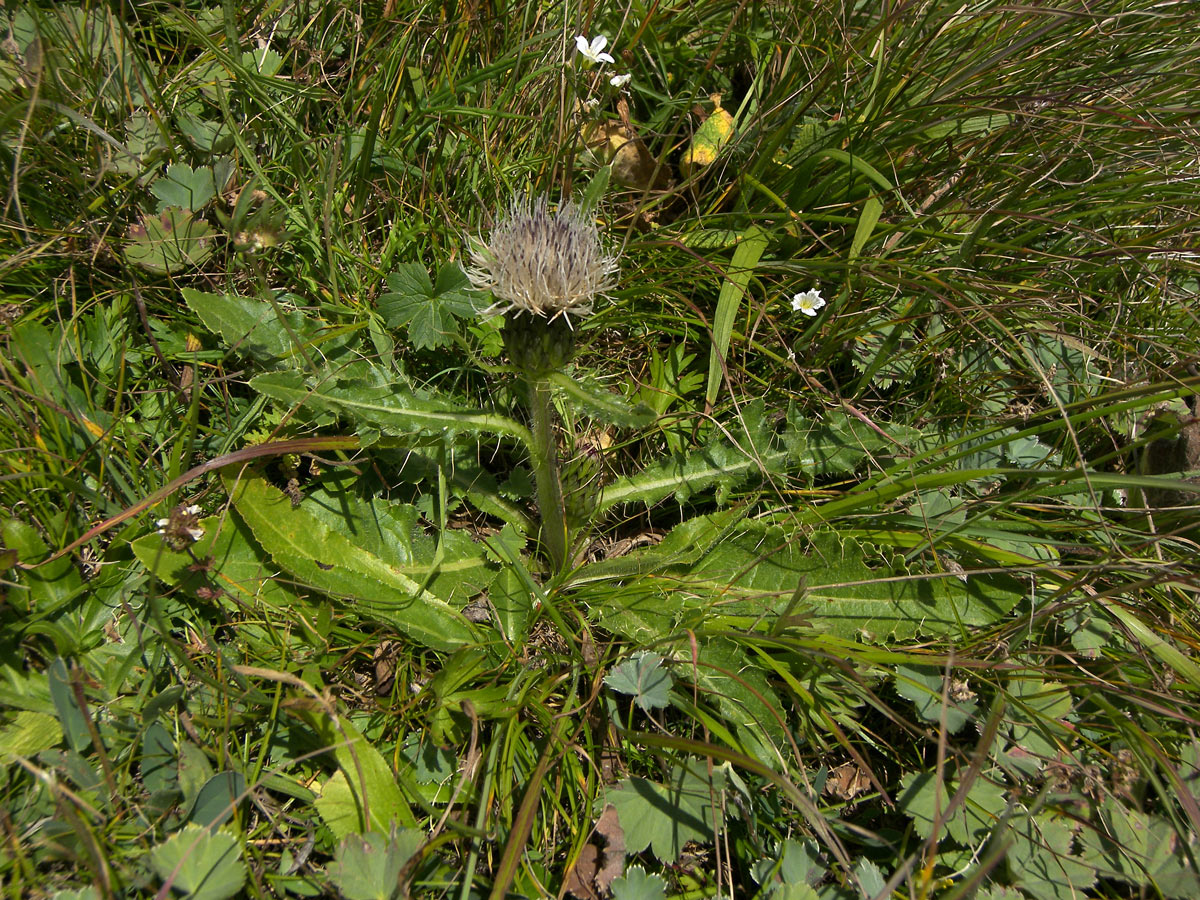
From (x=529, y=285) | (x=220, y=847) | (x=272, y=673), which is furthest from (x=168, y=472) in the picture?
(x=529, y=285)

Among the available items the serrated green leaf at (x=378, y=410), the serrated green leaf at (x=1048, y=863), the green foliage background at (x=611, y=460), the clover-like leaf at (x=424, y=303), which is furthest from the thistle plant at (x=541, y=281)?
the serrated green leaf at (x=1048, y=863)

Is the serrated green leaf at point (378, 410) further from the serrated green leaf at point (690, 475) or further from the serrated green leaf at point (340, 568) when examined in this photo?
the serrated green leaf at point (690, 475)

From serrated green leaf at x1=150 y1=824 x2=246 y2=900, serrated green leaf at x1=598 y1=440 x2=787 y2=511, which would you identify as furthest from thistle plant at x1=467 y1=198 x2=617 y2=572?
serrated green leaf at x1=150 y1=824 x2=246 y2=900

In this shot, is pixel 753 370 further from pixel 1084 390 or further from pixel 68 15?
pixel 68 15

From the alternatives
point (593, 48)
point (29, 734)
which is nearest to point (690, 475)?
point (593, 48)

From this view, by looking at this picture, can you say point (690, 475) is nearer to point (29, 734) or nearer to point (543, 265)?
point (543, 265)

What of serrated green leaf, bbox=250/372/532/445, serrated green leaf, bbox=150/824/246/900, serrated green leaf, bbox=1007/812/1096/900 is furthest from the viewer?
serrated green leaf, bbox=250/372/532/445

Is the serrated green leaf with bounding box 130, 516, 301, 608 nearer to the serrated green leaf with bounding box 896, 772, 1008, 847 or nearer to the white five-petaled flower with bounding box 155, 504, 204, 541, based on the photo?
the white five-petaled flower with bounding box 155, 504, 204, 541
